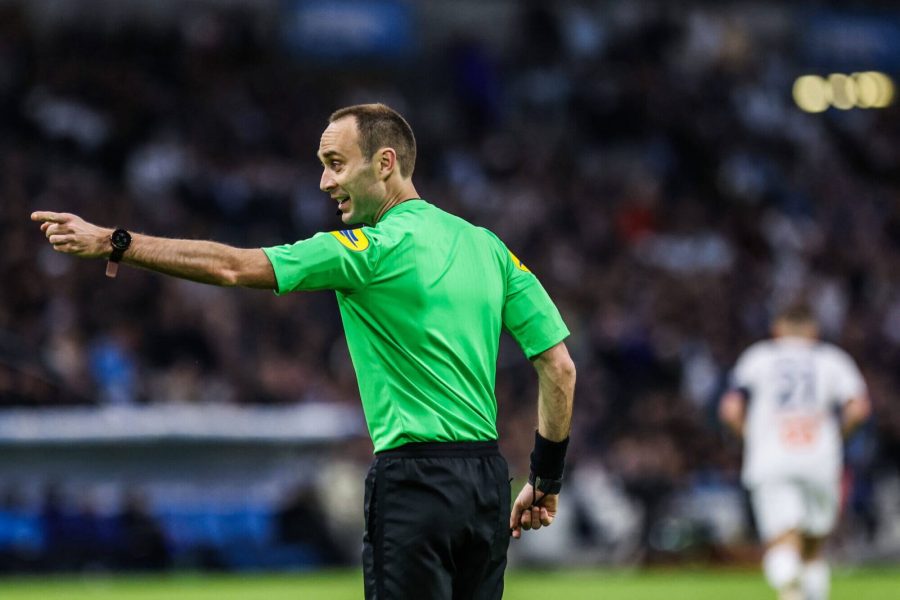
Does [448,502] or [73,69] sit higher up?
[73,69]

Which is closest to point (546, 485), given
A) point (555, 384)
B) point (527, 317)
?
point (555, 384)

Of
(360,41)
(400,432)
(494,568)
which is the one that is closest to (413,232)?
(400,432)

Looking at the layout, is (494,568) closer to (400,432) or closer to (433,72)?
(400,432)

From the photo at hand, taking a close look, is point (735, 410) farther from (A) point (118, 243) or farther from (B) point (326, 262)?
(A) point (118, 243)

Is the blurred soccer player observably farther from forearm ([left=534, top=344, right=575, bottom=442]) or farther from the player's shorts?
forearm ([left=534, top=344, right=575, bottom=442])

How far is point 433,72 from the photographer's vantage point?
22.9 meters

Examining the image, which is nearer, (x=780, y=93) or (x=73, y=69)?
(x=73, y=69)

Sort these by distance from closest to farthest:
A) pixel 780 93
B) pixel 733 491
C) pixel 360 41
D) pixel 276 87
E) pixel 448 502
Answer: pixel 448 502 < pixel 733 491 < pixel 276 87 < pixel 360 41 < pixel 780 93

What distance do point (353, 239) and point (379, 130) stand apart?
1.46ft

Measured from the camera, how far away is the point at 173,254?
4258mm

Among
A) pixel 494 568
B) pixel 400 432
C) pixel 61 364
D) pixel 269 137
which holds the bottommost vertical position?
pixel 494 568

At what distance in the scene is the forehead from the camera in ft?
15.6

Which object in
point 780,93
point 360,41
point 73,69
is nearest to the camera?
point 73,69

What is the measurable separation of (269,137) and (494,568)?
49.9ft
